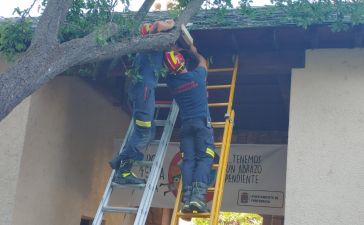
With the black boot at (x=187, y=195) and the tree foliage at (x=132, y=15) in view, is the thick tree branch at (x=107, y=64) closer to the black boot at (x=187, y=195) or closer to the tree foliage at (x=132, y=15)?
the tree foliage at (x=132, y=15)

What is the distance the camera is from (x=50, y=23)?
334 centimetres

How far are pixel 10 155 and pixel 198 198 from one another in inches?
90.2

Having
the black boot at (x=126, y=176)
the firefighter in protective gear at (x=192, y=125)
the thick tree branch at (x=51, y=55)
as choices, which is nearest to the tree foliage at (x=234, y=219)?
the firefighter in protective gear at (x=192, y=125)

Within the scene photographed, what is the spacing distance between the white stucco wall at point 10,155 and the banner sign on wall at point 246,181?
197cm

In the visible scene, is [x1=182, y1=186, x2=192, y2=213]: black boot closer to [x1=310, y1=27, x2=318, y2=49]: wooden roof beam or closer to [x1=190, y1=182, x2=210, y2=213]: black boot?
[x1=190, y1=182, x2=210, y2=213]: black boot

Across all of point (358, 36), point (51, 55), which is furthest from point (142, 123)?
point (358, 36)

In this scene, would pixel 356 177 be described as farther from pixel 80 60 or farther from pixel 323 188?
pixel 80 60

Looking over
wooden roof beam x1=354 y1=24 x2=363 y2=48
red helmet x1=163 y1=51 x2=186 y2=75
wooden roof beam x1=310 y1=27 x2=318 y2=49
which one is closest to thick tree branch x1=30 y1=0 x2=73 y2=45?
red helmet x1=163 y1=51 x2=186 y2=75

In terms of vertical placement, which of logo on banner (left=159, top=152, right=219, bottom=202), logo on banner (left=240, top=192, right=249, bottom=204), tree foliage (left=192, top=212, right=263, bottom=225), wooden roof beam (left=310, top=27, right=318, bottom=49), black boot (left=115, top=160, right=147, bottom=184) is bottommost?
black boot (left=115, top=160, right=147, bottom=184)

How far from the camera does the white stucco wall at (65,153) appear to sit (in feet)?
16.5

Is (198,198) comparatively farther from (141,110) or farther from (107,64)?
(107,64)

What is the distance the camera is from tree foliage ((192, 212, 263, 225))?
19359mm

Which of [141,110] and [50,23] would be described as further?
[141,110]

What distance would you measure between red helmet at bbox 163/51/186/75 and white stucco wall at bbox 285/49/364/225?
1.24m
